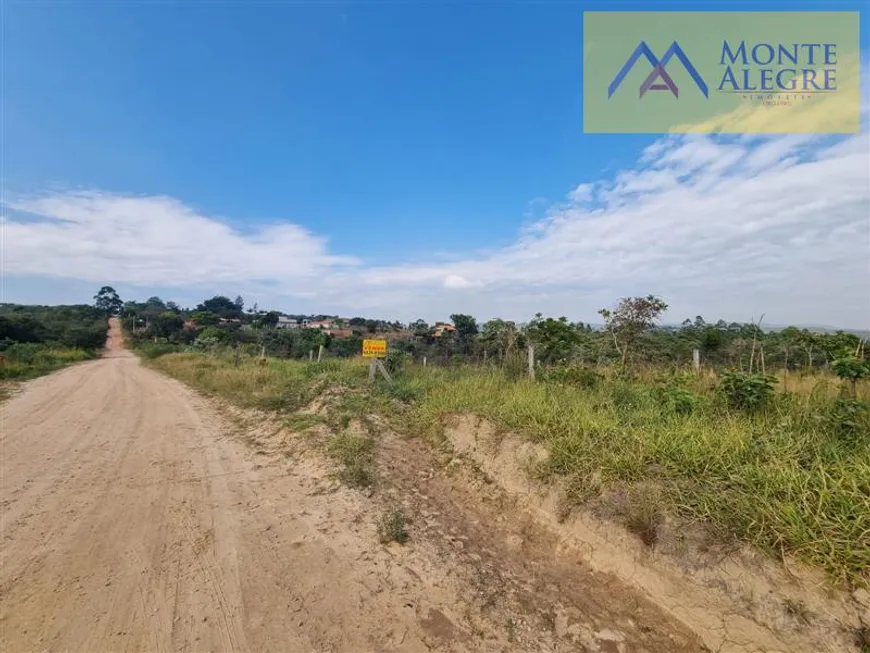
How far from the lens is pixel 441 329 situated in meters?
25.7

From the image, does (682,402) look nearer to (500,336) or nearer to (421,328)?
(500,336)

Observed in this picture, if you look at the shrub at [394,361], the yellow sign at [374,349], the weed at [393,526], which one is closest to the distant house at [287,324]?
the shrub at [394,361]

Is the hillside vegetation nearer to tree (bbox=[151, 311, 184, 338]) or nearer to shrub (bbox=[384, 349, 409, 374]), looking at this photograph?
tree (bbox=[151, 311, 184, 338])

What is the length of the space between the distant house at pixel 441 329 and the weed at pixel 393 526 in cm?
1953

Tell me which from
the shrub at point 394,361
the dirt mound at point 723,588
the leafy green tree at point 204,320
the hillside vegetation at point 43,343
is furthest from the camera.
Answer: the leafy green tree at point 204,320

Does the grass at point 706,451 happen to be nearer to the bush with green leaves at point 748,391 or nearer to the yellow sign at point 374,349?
the bush with green leaves at point 748,391

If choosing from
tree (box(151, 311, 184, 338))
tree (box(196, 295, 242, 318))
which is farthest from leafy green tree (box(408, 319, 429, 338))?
tree (box(196, 295, 242, 318))

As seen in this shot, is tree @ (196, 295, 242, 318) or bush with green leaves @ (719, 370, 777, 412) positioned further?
tree @ (196, 295, 242, 318)

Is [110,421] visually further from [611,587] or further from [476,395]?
[611,587]

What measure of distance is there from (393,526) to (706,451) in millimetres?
2838

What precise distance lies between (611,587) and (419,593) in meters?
1.39

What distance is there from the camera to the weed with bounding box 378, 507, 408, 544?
11.3 ft

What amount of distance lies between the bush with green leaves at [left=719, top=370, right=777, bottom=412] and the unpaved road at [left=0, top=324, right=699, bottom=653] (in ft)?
9.65

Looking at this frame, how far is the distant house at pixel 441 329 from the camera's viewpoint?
23.7 metres
